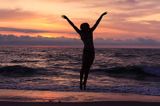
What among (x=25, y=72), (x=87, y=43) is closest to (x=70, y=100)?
(x=87, y=43)

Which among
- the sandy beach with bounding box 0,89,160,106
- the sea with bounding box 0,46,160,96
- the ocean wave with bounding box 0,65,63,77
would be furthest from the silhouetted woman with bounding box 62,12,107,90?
the ocean wave with bounding box 0,65,63,77

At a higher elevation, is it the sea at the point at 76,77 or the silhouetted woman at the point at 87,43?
the silhouetted woman at the point at 87,43

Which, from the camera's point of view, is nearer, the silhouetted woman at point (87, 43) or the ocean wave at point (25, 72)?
the silhouetted woman at point (87, 43)

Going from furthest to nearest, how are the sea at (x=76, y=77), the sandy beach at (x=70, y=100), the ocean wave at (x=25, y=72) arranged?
the ocean wave at (x=25, y=72)
the sea at (x=76, y=77)
the sandy beach at (x=70, y=100)

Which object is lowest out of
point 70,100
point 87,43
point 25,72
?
point 25,72

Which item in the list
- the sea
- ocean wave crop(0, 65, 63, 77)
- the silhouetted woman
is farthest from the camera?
ocean wave crop(0, 65, 63, 77)

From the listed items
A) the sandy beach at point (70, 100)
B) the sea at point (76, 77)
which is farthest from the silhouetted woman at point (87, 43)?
the sea at point (76, 77)

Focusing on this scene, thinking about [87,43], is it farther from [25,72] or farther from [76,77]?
[25,72]

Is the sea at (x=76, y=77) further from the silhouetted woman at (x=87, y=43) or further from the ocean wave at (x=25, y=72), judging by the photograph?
the silhouetted woman at (x=87, y=43)

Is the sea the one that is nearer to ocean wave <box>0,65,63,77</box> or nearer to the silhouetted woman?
ocean wave <box>0,65,63,77</box>
